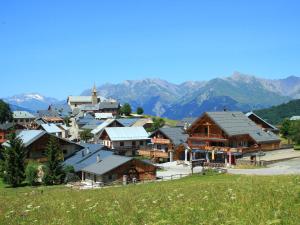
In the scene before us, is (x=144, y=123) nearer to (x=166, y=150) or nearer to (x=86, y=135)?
(x=86, y=135)

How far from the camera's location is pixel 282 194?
16.7 meters

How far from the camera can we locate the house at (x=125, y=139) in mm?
96000

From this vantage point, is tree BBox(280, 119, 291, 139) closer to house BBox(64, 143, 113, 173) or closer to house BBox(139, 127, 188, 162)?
house BBox(139, 127, 188, 162)

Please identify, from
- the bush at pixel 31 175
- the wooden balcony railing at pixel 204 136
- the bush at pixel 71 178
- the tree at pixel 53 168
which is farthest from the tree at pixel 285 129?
the bush at pixel 31 175

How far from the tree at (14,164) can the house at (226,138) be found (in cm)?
3063

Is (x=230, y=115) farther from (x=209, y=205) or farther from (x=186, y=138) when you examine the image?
(x=209, y=205)

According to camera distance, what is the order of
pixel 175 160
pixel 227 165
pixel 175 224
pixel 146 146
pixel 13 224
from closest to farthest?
pixel 175 224 < pixel 13 224 < pixel 227 165 < pixel 175 160 < pixel 146 146

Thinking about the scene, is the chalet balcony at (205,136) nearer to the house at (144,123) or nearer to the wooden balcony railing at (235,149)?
the wooden balcony railing at (235,149)

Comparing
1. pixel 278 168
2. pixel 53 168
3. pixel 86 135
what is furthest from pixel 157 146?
pixel 86 135

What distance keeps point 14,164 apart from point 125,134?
1552 inches

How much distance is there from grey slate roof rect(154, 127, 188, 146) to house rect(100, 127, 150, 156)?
332 inches

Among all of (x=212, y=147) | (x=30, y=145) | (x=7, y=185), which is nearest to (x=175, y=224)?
(x=7, y=185)

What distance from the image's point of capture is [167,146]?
85812 mm

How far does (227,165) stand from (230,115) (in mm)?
13141
